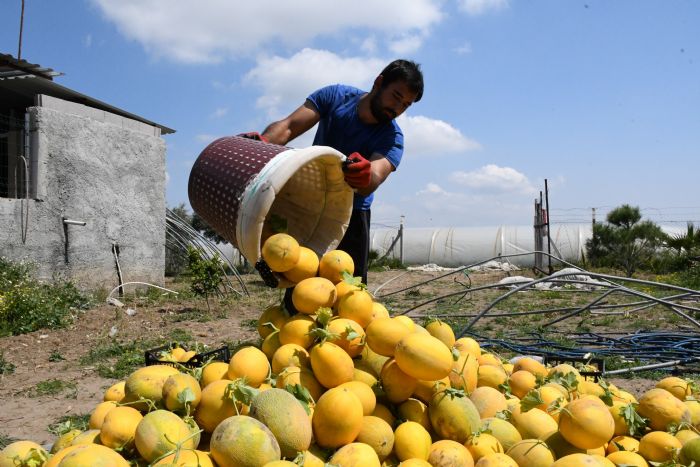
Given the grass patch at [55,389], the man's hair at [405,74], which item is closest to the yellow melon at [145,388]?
the man's hair at [405,74]

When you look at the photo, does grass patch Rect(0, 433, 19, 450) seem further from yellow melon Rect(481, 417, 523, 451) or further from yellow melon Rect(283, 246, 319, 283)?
yellow melon Rect(481, 417, 523, 451)

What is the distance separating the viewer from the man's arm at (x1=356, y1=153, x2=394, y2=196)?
281 cm

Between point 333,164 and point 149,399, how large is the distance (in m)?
1.29

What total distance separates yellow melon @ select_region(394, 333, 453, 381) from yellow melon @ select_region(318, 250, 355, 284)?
515mm

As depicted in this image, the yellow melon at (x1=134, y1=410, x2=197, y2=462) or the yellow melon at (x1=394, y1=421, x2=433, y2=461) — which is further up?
the yellow melon at (x1=134, y1=410, x2=197, y2=462)

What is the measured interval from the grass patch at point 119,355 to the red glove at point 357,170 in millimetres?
2526

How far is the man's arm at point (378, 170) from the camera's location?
2.81 meters

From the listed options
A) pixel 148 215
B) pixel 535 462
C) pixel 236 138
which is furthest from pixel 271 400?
pixel 148 215

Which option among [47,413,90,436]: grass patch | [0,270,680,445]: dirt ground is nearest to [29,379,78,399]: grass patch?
[0,270,680,445]: dirt ground

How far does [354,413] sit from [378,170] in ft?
5.20

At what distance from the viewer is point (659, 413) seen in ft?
6.02

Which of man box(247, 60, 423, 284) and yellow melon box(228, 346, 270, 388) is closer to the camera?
yellow melon box(228, 346, 270, 388)

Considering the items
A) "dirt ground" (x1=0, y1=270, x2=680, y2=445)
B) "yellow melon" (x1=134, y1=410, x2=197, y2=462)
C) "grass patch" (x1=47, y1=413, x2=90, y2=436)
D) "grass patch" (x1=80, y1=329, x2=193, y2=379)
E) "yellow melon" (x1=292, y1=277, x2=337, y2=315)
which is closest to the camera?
"yellow melon" (x1=134, y1=410, x2=197, y2=462)

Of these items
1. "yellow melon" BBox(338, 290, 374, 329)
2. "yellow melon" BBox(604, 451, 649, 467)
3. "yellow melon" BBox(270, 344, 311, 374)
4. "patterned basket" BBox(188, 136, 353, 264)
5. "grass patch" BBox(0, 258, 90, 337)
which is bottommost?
"grass patch" BBox(0, 258, 90, 337)
